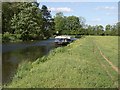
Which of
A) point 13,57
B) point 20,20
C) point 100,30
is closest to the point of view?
point 13,57

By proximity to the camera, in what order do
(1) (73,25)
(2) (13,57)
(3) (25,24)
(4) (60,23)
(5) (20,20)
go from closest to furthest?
(2) (13,57) < (5) (20,20) < (3) (25,24) < (4) (60,23) < (1) (73,25)

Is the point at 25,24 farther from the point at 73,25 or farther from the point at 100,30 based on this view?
the point at 100,30

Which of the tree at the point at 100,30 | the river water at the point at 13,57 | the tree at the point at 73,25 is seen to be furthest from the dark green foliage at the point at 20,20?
the tree at the point at 100,30

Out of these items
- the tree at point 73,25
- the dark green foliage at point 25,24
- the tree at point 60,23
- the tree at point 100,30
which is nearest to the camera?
the dark green foliage at point 25,24

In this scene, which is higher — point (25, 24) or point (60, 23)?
point (60, 23)

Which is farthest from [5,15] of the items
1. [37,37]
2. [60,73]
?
[60,73]

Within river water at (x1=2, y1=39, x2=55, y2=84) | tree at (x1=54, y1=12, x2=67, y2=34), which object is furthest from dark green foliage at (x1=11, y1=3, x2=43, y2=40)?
tree at (x1=54, y1=12, x2=67, y2=34)

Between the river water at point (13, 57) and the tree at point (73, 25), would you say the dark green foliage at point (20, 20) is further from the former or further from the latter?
the tree at point (73, 25)

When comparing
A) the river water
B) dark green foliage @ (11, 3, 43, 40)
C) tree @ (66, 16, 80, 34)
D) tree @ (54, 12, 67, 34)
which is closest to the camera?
the river water

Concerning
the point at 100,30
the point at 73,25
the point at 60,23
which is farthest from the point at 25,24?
the point at 100,30

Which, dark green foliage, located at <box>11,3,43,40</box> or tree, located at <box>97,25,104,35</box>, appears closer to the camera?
dark green foliage, located at <box>11,3,43,40</box>

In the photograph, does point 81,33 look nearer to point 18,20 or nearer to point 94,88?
point 18,20

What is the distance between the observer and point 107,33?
146 metres

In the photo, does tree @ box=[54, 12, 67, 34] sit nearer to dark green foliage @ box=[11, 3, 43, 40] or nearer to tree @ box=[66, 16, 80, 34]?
tree @ box=[66, 16, 80, 34]
